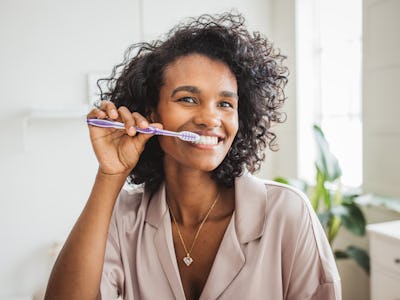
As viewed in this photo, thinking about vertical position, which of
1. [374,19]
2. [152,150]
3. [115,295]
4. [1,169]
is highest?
[374,19]

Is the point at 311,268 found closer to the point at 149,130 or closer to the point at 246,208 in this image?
the point at 246,208

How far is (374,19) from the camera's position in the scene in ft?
7.09

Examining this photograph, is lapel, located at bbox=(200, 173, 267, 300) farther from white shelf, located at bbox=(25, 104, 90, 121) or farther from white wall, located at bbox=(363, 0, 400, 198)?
white shelf, located at bbox=(25, 104, 90, 121)

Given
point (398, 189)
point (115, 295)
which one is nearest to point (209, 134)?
point (115, 295)

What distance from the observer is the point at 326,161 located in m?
2.24

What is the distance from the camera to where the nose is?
98 cm

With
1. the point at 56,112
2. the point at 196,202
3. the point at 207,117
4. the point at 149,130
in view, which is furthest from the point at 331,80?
the point at 149,130

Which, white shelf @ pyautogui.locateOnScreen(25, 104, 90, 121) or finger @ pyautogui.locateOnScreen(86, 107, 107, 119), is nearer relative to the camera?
finger @ pyautogui.locateOnScreen(86, 107, 107, 119)

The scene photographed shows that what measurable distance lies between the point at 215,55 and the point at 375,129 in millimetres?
1443

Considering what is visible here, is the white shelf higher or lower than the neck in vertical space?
higher

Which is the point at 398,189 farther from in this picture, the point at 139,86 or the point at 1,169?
the point at 1,169

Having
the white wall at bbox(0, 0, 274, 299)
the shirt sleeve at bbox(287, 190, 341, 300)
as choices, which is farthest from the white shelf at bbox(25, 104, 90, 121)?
the shirt sleeve at bbox(287, 190, 341, 300)

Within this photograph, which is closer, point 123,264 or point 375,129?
point 123,264

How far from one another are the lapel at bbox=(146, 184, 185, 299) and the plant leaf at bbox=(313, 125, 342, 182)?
4.30 feet
